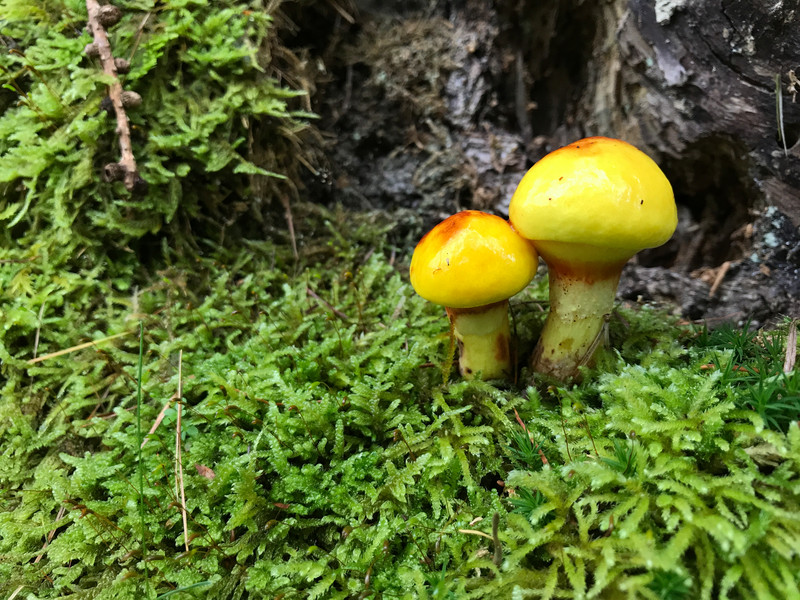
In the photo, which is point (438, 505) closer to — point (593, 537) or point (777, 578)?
point (593, 537)

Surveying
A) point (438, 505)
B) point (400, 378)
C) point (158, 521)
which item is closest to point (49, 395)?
point (158, 521)

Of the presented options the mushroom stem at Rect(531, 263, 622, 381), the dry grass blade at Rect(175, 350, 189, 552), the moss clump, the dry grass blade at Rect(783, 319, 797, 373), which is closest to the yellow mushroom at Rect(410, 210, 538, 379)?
the mushroom stem at Rect(531, 263, 622, 381)

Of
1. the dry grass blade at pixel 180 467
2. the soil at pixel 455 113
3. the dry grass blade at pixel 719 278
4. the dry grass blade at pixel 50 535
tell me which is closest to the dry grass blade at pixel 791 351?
the dry grass blade at pixel 719 278

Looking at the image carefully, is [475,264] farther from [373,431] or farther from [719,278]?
[719,278]

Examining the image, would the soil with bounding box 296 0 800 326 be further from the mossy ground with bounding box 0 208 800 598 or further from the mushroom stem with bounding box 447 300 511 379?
the mushroom stem with bounding box 447 300 511 379

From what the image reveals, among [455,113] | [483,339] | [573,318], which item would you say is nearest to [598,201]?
[573,318]
